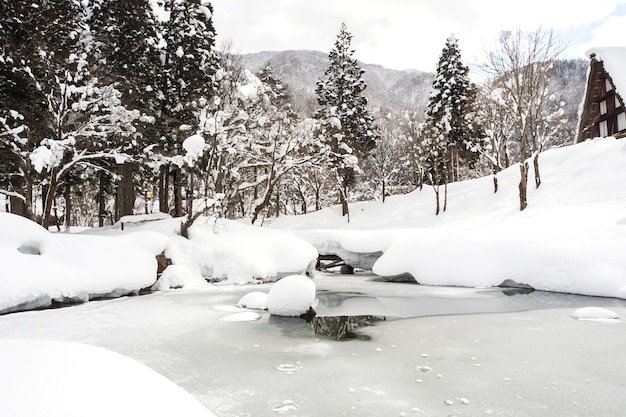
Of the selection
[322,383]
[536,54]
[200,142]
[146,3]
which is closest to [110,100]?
[200,142]

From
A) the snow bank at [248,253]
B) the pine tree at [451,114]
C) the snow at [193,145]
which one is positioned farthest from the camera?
the pine tree at [451,114]

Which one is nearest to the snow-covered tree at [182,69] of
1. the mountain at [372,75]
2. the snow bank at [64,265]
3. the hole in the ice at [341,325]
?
the snow bank at [64,265]

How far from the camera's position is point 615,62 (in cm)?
2444

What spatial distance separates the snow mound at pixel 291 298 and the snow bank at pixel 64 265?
5.14 metres

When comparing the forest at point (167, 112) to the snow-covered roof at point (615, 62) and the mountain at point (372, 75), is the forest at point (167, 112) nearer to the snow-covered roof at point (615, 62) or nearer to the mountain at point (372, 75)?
the snow-covered roof at point (615, 62)

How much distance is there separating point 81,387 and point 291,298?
6.51 metres

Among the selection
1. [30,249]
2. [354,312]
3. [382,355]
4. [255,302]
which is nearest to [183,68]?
[30,249]

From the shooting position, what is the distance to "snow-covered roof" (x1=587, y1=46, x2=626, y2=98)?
78.0ft

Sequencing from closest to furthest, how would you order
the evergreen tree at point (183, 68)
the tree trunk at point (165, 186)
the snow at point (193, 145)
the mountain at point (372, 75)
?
the snow at point (193, 145) → the evergreen tree at point (183, 68) → the tree trunk at point (165, 186) → the mountain at point (372, 75)

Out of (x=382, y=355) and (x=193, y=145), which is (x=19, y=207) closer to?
(x=193, y=145)

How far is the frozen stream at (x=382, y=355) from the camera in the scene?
3.99 metres

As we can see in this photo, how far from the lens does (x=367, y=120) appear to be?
104ft

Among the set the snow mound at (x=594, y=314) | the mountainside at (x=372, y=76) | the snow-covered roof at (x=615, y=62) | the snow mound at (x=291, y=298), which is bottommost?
the snow mound at (x=594, y=314)

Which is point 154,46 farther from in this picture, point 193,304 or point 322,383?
point 322,383
